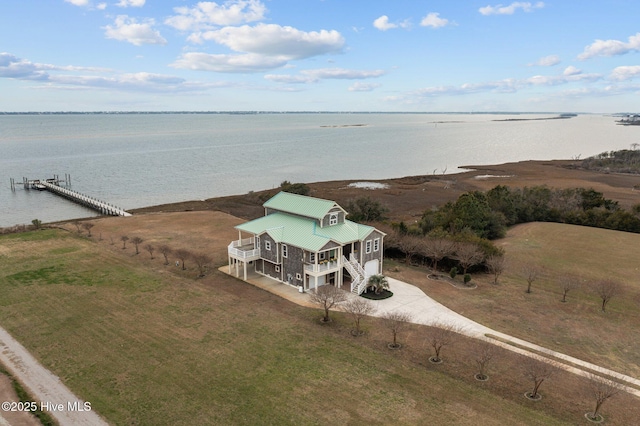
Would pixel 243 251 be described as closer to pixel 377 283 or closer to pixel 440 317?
pixel 377 283

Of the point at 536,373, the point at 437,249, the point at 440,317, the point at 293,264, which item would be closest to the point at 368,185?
the point at 437,249

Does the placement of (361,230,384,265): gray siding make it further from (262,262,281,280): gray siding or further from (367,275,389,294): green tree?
(262,262,281,280): gray siding

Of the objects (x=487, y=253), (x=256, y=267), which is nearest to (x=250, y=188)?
(x=256, y=267)

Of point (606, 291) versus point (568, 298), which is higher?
point (606, 291)

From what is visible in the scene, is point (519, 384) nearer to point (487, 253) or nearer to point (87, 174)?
point (487, 253)

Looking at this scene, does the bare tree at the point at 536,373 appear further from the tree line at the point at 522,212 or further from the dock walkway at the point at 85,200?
the dock walkway at the point at 85,200

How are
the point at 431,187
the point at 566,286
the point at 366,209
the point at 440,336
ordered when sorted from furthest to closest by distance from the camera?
the point at 431,187 → the point at 366,209 → the point at 566,286 → the point at 440,336

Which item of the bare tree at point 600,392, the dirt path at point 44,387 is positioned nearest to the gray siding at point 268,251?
the dirt path at point 44,387
